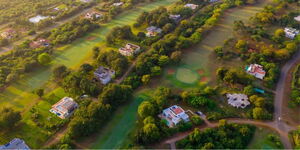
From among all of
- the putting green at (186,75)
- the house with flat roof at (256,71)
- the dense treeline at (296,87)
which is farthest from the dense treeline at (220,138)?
the house with flat roof at (256,71)

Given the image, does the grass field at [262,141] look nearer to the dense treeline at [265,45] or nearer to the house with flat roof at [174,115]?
the house with flat roof at [174,115]

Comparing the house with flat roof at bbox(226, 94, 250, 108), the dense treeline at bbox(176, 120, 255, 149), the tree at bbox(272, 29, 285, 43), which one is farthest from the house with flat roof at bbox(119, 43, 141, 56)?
the tree at bbox(272, 29, 285, 43)

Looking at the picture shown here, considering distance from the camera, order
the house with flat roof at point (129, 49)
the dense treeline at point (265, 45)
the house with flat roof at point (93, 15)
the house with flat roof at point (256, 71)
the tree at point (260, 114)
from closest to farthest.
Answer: the tree at point (260, 114)
the house with flat roof at point (256, 71)
the dense treeline at point (265, 45)
the house with flat roof at point (129, 49)
the house with flat roof at point (93, 15)

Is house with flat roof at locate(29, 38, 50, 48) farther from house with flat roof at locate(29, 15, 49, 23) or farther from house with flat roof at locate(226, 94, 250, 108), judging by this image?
house with flat roof at locate(226, 94, 250, 108)

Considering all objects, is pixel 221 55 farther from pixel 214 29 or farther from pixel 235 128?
pixel 235 128

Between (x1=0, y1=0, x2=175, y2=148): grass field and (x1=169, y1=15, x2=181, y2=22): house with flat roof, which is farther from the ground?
(x1=169, y1=15, x2=181, y2=22): house with flat roof

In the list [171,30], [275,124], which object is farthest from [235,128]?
[171,30]

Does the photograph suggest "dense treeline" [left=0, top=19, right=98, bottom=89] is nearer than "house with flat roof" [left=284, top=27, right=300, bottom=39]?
Yes

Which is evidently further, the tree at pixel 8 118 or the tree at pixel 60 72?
the tree at pixel 60 72
